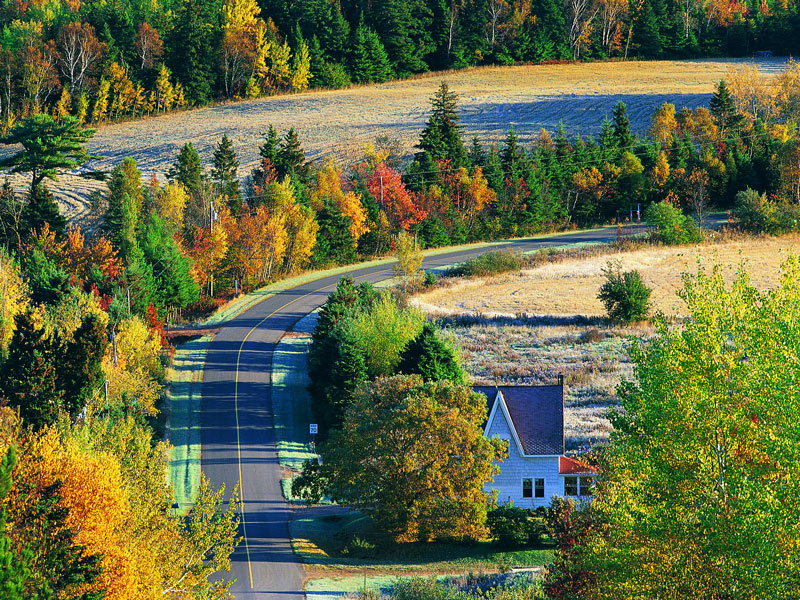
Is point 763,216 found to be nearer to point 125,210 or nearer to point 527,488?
point 125,210

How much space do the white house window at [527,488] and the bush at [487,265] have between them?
45.0 metres

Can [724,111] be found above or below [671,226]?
above

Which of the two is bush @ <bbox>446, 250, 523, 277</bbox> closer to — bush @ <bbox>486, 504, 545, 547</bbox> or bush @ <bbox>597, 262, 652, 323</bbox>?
bush @ <bbox>597, 262, 652, 323</bbox>

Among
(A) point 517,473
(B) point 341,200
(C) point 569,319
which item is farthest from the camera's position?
(B) point 341,200

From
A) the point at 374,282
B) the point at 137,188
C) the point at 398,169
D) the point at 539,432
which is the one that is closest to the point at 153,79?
the point at 398,169

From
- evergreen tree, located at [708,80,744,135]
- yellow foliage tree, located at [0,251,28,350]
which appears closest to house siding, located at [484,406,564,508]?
yellow foliage tree, located at [0,251,28,350]

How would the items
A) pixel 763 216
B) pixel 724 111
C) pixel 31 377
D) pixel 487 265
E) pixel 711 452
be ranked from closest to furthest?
1. pixel 711 452
2. pixel 31 377
3. pixel 487 265
4. pixel 763 216
5. pixel 724 111

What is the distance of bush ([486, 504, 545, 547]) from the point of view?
1737 inches

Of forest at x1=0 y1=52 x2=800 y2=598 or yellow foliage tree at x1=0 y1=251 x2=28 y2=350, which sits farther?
yellow foliage tree at x1=0 y1=251 x2=28 y2=350

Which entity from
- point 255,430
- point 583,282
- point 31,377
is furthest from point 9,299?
point 583,282

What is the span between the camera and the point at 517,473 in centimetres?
4816

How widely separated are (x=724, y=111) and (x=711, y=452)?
106m

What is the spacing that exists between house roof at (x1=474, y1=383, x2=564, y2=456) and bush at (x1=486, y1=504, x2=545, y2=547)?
370 centimetres

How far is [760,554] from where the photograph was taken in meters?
20.9
